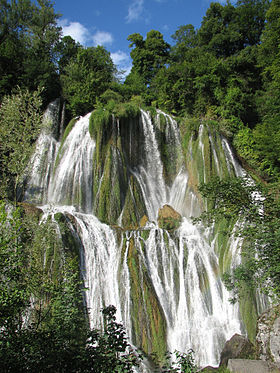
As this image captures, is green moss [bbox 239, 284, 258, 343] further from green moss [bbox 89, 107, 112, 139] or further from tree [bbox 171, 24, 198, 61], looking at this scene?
tree [bbox 171, 24, 198, 61]

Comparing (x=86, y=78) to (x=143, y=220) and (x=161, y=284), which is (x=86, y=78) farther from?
(x=161, y=284)

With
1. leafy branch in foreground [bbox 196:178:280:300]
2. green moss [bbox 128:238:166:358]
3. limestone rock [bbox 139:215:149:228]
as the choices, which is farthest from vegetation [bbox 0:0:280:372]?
limestone rock [bbox 139:215:149:228]

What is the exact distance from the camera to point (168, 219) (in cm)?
1388

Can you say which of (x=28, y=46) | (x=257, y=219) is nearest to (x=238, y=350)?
(x=257, y=219)

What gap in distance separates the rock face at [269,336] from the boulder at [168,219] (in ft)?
21.6

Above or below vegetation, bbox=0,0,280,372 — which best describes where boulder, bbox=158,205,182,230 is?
below

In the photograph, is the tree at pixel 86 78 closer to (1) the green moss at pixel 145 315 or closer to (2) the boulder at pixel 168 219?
(2) the boulder at pixel 168 219

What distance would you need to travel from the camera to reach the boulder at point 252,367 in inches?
239

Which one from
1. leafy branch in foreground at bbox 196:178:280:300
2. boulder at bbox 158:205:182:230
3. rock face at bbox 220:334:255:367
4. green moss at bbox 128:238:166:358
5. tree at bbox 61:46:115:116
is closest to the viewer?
leafy branch in foreground at bbox 196:178:280:300

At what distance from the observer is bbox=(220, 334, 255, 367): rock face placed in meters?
7.60

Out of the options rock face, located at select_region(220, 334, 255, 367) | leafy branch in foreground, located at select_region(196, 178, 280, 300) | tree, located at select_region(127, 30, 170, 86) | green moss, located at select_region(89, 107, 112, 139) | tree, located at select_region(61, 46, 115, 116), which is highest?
tree, located at select_region(127, 30, 170, 86)

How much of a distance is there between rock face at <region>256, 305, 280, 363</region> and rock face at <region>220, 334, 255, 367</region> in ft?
2.25

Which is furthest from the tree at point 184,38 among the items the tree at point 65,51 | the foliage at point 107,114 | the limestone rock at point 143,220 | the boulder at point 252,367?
the boulder at point 252,367

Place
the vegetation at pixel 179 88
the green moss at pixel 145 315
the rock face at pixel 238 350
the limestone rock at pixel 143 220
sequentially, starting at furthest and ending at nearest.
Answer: the limestone rock at pixel 143 220 < the green moss at pixel 145 315 < the rock face at pixel 238 350 < the vegetation at pixel 179 88
